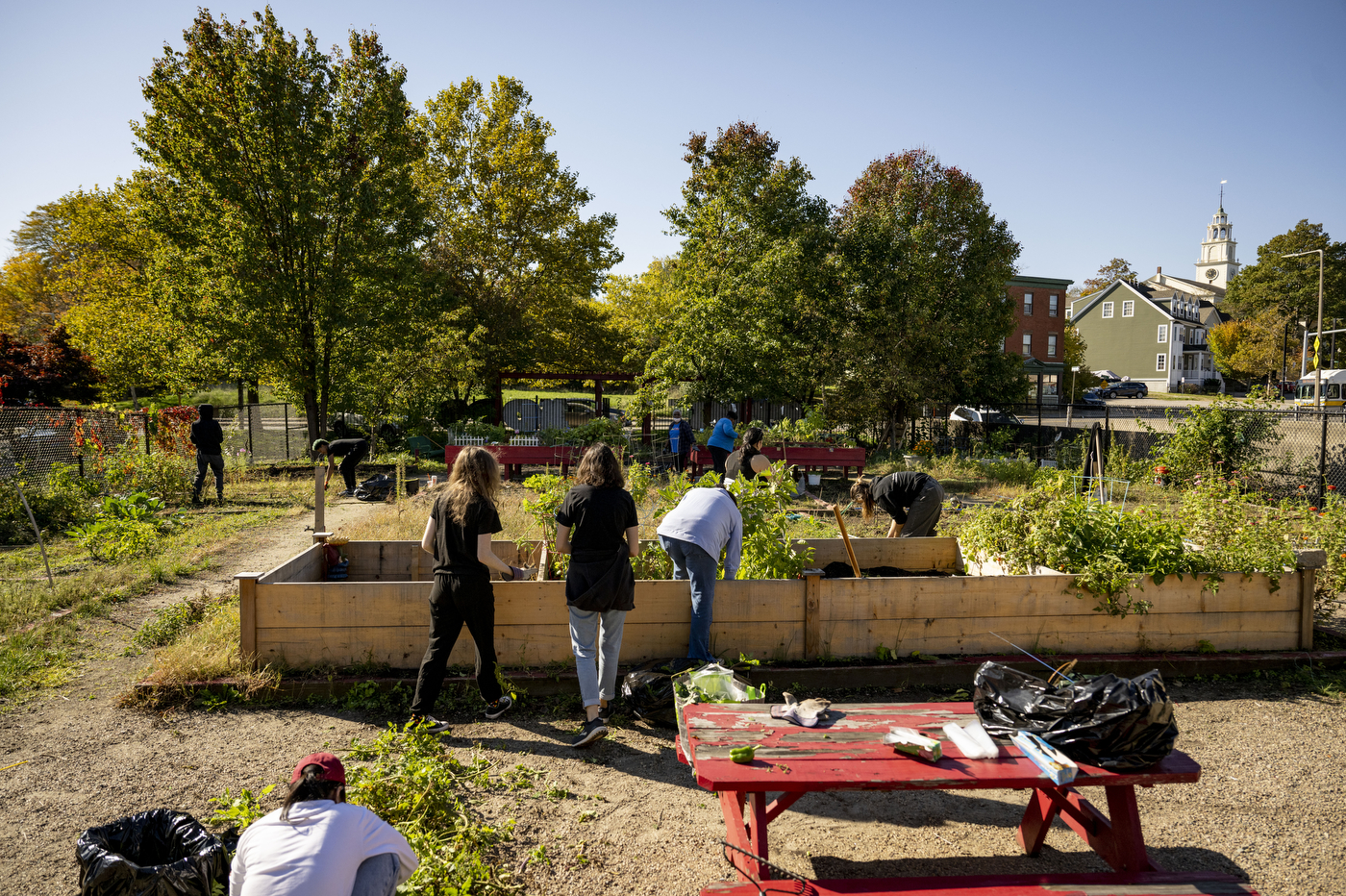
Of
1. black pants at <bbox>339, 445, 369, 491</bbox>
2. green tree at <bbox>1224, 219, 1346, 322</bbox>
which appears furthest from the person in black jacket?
green tree at <bbox>1224, 219, 1346, 322</bbox>

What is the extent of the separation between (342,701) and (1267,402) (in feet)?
52.9

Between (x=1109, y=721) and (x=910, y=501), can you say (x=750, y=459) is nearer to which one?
(x=910, y=501)

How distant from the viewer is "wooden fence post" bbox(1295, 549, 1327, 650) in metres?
5.61

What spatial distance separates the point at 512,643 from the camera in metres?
5.15

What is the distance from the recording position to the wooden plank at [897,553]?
22.3 ft

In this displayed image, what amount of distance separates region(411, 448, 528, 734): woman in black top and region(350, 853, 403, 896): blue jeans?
2019 mm

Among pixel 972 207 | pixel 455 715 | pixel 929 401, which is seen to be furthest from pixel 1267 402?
pixel 972 207

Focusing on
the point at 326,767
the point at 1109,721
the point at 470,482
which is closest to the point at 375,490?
the point at 470,482

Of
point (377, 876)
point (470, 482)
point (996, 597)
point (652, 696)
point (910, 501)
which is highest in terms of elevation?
point (470, 482)

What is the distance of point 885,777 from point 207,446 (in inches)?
533

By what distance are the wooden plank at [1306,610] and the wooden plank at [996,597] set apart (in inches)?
13.2

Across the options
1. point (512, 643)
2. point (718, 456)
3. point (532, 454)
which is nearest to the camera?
point (512, 643)

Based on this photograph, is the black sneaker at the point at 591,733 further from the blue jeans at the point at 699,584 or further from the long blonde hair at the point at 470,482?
the long blonde hair at the point at 470,482

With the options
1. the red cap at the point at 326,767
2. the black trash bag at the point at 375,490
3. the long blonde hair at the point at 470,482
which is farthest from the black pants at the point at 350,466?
the red cap at the point at 326,767
